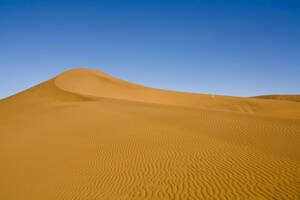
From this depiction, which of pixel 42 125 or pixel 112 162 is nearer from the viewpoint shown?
pixel 112 162

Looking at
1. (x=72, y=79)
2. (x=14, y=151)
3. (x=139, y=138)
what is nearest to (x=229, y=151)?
(x=139, y=138)

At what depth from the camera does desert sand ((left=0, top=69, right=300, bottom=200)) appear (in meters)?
5.75

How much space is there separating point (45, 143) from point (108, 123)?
14.3 feet

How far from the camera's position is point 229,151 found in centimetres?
801

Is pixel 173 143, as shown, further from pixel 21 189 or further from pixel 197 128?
pixel 21 189

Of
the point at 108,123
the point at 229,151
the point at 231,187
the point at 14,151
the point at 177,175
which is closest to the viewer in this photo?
the point at 231,187

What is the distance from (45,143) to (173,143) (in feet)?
25.0

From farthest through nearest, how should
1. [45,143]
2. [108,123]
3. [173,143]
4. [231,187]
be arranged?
[108,123] → [45,143] → [173,143] → [231,187]

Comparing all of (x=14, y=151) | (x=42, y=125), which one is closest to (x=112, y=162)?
(x=14, y=151)

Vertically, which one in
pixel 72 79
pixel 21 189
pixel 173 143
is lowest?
pixel 21 189

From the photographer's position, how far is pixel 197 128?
11.7m

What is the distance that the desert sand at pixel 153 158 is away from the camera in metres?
5.75

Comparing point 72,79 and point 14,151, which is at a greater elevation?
point 72,79

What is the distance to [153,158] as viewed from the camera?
316 inches
